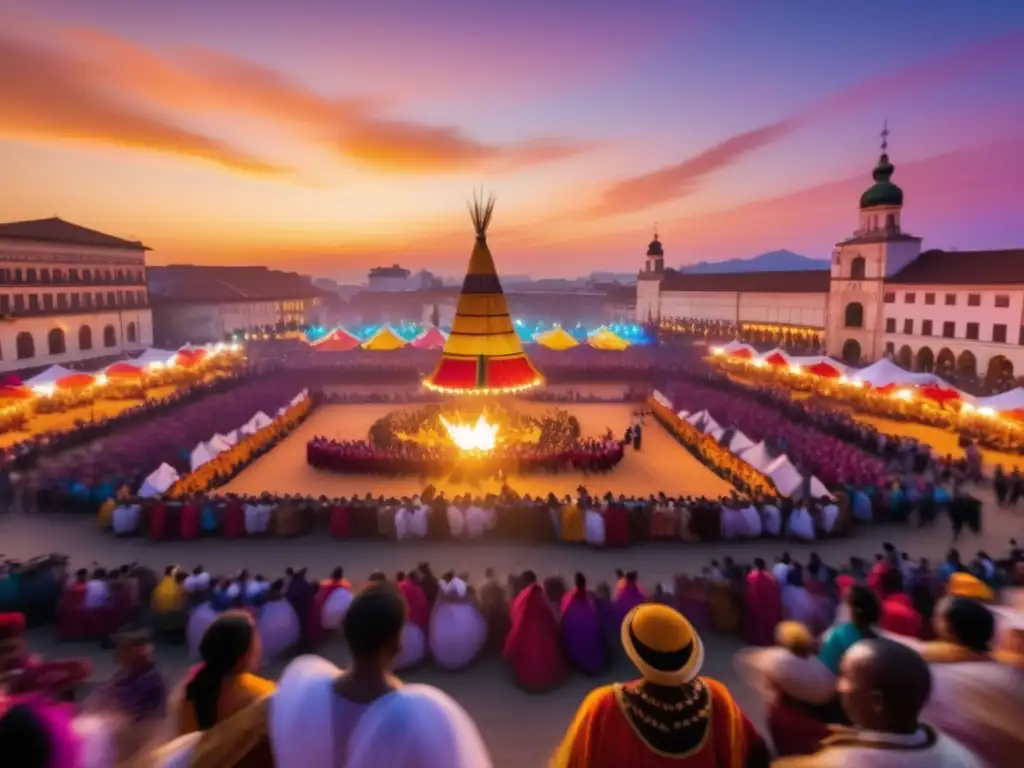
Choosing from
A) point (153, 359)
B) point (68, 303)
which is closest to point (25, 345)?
point (68, 303)

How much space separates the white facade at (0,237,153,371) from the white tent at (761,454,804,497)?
131 feet

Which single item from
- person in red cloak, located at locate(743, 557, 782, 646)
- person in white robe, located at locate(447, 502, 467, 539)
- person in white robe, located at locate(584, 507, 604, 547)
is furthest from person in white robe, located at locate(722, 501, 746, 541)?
person in white robe, located at locate(447, 502, 467, 539)

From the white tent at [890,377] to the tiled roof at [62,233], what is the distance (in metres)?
47.0

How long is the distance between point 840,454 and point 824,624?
9185 millimetres

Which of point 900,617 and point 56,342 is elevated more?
point 56,342

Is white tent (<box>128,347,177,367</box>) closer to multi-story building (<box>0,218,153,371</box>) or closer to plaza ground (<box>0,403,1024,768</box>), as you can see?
plaza ground (<box>0,403,1024,768</box>)

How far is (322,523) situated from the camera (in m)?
13.7

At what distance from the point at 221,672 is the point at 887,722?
3.23 m

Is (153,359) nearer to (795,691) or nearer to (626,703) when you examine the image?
(795,691)

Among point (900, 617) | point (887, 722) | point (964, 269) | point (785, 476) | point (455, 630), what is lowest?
point (455, 630)

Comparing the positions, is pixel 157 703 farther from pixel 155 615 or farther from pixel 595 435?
pixel 595 435

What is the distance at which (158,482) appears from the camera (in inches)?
585

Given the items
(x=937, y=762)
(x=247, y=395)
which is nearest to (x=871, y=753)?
(x=937, y=762)

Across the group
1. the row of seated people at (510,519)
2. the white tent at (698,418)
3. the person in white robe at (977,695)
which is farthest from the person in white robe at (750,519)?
the person in white robe at (977,695)
